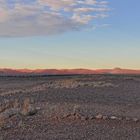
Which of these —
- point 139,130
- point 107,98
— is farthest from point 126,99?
point 139,130

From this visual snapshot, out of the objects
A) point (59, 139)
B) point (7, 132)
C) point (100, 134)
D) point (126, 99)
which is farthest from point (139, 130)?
point (126, 99)

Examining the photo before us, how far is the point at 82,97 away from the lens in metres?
32.8

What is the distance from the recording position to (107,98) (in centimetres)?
3284

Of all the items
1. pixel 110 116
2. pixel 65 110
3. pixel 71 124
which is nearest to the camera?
pixel 71 124

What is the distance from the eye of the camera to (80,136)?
18.3 metres

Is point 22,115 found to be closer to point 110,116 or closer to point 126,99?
point 110,116

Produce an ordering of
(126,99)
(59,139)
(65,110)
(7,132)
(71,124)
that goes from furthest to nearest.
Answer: (126,99) → (65,110) → (71,124) → (7,132) → (59,139)

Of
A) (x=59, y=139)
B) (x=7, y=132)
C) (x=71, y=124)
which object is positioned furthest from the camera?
(x=71, y=124)

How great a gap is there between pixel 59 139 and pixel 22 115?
5.88 meters

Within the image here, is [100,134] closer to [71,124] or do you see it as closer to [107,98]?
[71,124]

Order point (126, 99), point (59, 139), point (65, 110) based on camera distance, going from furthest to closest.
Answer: point (126, 99), point (65, 110), point (59, 139)

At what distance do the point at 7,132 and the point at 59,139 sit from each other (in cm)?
240

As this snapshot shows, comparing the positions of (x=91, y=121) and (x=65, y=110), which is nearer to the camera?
(x=91, y=121)

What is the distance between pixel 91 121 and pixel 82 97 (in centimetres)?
1140
